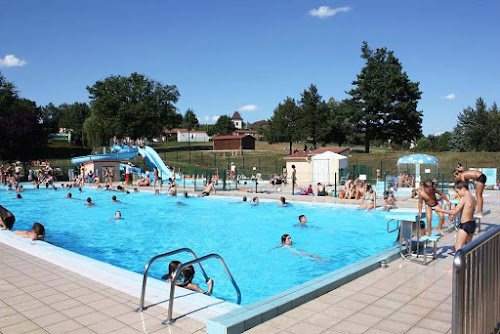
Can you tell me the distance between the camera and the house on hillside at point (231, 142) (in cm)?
6031

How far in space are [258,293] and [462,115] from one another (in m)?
61.1

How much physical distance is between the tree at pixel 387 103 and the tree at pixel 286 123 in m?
12.2

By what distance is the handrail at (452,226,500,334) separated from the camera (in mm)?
2864

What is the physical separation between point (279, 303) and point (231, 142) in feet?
186

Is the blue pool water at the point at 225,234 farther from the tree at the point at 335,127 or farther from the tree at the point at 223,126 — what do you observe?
the tree at the point at 223,126

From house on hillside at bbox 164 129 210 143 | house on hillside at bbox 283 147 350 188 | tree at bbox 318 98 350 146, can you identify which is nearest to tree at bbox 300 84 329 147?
tree at bbox 318 98 350 146

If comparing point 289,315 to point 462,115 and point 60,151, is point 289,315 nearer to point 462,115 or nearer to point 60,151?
point 60,151

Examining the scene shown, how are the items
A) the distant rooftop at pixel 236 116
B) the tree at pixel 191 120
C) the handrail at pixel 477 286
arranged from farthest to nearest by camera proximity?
1. the distant rooftop at pixel 236 116
2. the tree at pixel 191 120
3. the handrail at pixel 477 286

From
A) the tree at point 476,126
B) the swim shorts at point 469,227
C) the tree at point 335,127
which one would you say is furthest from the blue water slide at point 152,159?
the tree at point 476,126

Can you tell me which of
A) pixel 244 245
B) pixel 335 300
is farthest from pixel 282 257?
pixel 335 300

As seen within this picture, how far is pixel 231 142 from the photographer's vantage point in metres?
60.9

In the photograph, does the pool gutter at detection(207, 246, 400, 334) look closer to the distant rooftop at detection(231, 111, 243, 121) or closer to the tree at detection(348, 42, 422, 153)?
the tree at detection(348, 42, 422, 153)

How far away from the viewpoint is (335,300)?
5000 millimetres

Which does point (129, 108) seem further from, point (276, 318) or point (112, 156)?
point (276, 318)
